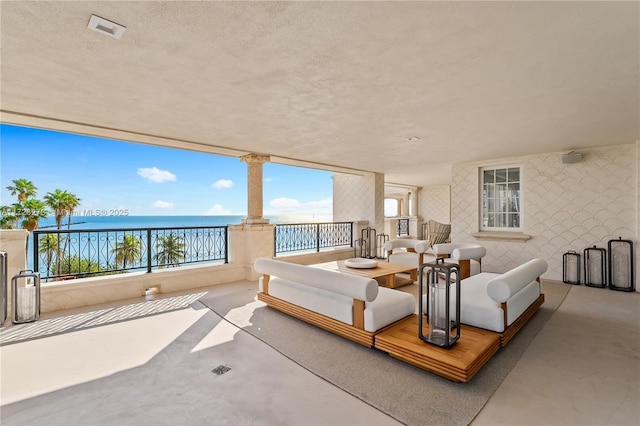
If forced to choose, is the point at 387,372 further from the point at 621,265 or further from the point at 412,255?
the point at 621,265

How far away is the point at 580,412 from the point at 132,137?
17.5ft

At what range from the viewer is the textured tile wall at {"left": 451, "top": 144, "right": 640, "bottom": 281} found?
4719 mm

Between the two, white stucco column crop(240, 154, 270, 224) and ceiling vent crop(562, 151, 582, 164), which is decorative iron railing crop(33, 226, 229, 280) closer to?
white stucco column crop(240, 154, 270, 224)

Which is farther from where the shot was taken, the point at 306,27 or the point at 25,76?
the point at 25,76

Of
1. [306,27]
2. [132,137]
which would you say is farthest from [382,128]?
[132,137]

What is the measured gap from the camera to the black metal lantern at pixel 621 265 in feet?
15.0

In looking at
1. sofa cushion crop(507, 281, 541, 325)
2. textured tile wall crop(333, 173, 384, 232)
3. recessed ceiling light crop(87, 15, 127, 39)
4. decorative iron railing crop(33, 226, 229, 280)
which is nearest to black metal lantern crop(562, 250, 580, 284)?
sofa cushion crop(507, 281, 541, 325)

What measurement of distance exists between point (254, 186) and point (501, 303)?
4290mm

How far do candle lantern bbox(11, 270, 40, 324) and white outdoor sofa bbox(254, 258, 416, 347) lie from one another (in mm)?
2635

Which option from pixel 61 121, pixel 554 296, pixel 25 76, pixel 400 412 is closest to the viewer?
pixel 400 412

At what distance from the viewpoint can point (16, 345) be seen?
2.61m

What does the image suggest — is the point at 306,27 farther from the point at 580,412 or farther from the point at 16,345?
the point at 16,345

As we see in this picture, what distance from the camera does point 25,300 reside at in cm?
319

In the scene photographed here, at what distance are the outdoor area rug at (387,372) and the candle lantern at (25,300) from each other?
2.11m
